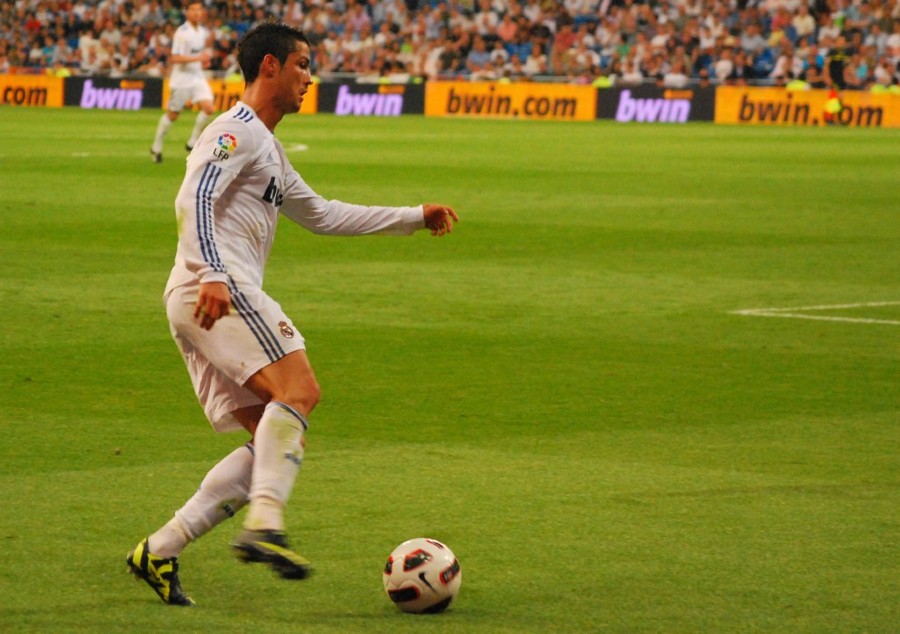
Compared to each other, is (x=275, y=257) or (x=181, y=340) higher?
(x=181, y=340)

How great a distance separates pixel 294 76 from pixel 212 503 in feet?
4.47

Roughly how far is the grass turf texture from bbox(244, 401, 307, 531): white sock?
14.4 inches

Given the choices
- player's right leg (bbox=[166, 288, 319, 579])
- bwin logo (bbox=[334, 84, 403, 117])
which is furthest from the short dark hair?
bwin logo (bbox=[334, 84, 403, 117])

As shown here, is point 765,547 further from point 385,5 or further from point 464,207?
point 385,5

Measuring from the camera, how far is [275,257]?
48.5ft

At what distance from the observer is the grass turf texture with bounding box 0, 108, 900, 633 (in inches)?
210

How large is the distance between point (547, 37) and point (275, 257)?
32687 mm

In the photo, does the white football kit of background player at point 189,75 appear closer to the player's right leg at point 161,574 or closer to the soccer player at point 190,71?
the soccer player at point 190,71

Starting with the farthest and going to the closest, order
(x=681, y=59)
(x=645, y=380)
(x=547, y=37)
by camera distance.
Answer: (x=547, y=37), (x=681, y=59), (x=645, y=380)

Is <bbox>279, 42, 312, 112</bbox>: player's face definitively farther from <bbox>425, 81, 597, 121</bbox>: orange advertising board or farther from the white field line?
<bbox>425, 81, 597, 121</bbox>: orange advertising board

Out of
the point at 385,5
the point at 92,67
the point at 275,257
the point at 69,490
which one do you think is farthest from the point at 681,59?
the point at 69,490

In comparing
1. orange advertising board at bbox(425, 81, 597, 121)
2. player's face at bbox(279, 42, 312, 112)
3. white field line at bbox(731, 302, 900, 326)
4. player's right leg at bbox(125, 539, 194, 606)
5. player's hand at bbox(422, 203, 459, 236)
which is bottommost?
orange advertising board at bbox(425, 81, 597, 121)

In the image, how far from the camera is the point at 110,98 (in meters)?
48.6

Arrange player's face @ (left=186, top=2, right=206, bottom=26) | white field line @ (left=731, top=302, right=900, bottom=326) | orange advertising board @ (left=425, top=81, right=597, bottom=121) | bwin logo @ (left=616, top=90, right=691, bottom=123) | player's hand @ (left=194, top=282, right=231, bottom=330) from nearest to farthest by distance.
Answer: player's hand @ (left=194, top=282, right=231, bottom=330), white field line @ (left=731, top=302, right=900, bottom=326), player's face @ (left=186, top=2, right=206, bottom=26), bwin logo @ (left=616, top=90, right=691, bottom=123), orange advertising board @ (left=425, top=81, right=597, bottom=121)
